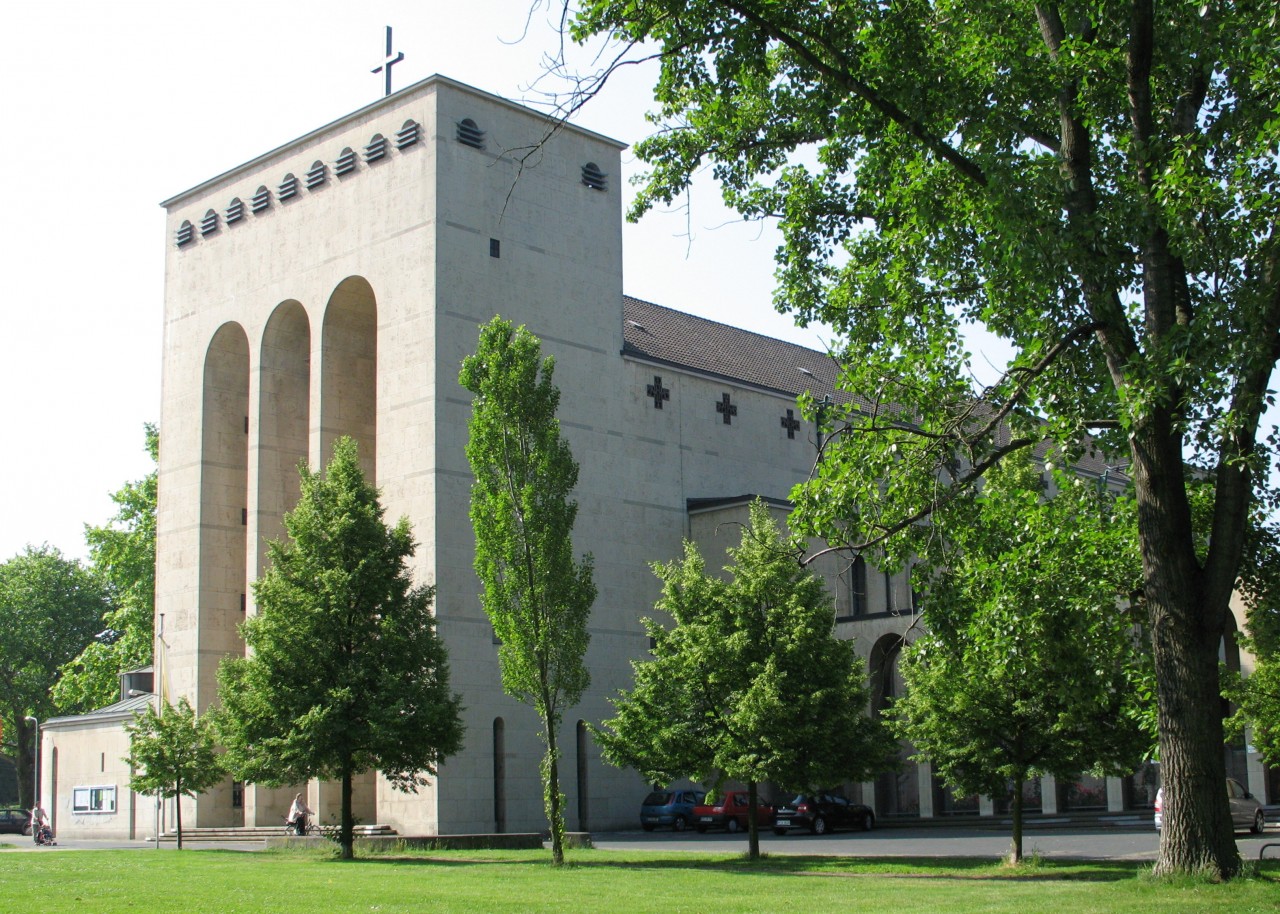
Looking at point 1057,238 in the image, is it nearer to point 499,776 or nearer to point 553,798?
point 553,798

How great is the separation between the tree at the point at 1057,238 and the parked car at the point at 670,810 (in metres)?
26.2

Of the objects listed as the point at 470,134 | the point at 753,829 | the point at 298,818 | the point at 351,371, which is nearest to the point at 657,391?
the point at 351,371

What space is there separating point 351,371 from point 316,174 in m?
6.60

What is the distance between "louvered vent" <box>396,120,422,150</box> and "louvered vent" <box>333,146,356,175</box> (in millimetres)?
2137

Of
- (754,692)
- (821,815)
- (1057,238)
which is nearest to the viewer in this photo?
(1057,238)

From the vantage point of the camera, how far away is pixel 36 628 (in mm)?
84750

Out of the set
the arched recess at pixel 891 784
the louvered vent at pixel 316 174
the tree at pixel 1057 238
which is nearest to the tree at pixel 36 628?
the louvered vent at pixel 316 174

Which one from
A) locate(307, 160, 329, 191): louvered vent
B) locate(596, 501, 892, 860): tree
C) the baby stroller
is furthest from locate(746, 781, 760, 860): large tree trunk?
the baby stroller

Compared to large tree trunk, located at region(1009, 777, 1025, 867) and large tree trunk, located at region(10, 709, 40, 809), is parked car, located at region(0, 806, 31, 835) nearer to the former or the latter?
large tree trunk, located at region(10, 709, 40, 809)

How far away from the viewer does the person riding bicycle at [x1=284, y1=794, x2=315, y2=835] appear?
127 feet

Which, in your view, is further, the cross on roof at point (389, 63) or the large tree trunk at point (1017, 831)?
the cross on roof at point (389, 63)

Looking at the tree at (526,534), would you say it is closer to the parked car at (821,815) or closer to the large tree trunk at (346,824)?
the large tree trunk at (346,824)

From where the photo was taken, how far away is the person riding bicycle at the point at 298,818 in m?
38.8

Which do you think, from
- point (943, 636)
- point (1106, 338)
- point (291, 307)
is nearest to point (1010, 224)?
point (1106, 338)
